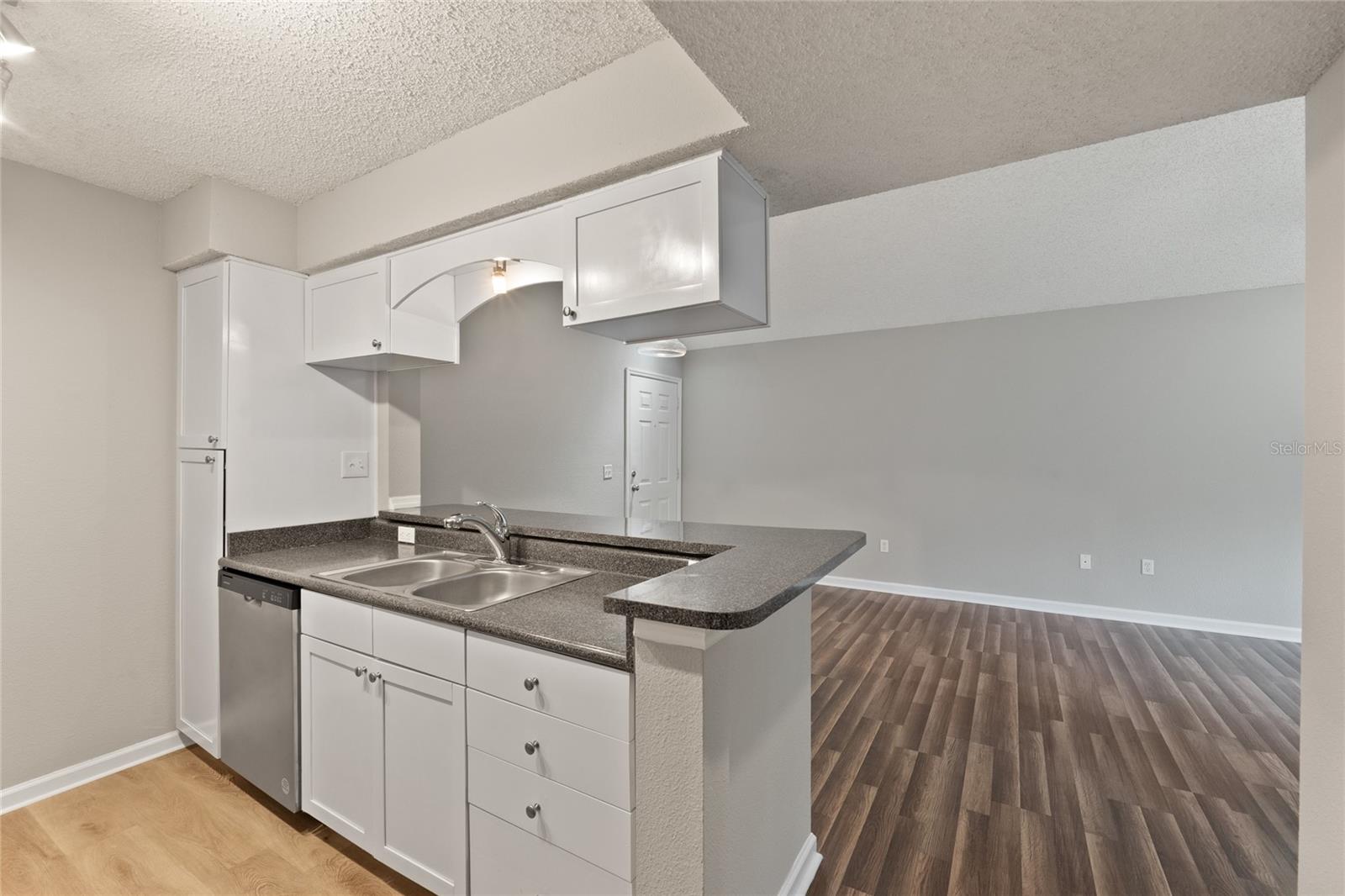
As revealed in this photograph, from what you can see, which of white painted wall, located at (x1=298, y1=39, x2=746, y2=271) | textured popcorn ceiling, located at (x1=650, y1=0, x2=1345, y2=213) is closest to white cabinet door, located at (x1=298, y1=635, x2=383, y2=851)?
white painted wall, located at (x1=298, y1=39, x2=746, y2=271)

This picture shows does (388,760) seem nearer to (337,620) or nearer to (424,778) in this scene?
(424,778)

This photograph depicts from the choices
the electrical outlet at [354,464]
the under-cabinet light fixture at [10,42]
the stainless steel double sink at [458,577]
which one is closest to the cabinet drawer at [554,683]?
the stainless steel double sink at [458,577]

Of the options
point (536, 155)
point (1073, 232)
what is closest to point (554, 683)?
point (536, 155)

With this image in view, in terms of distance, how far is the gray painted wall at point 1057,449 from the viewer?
4.09 metres

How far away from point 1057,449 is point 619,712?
484 centimetres

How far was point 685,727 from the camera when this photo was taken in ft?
3.69

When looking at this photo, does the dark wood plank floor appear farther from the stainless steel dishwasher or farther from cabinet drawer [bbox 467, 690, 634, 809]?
the stainless steel dishwasher

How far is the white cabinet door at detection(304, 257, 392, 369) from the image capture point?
236 centimetres

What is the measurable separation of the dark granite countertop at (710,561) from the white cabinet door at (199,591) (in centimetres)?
74

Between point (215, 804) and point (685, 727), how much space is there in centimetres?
227

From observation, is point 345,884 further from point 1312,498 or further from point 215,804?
point 1312,498

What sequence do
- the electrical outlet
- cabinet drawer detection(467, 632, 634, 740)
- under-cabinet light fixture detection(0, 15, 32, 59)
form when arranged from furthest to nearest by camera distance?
the electrical outlet, under-cabinet light fixture detection(0, 15, 32, 59), cabinet drawer detection(467, 632, 634, 740)

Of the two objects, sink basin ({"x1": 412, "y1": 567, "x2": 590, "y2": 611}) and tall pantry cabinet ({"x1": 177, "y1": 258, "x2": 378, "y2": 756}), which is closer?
sink basin ({"x1": 412, "y1": 567, "x2": 590, "y2": 611})

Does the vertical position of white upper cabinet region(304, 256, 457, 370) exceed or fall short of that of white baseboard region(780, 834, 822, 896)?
it exceeds it
